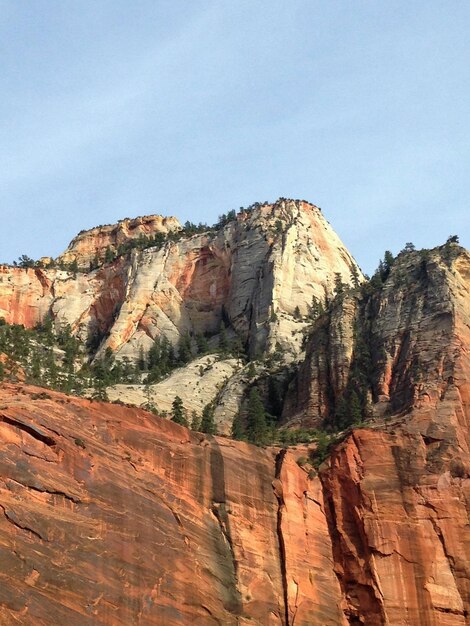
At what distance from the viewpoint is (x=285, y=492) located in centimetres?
6575

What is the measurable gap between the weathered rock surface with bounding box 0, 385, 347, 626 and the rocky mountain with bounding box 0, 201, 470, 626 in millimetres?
83

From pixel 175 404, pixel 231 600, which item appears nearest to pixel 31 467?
pixel 231 600

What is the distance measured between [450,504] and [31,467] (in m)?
25.4

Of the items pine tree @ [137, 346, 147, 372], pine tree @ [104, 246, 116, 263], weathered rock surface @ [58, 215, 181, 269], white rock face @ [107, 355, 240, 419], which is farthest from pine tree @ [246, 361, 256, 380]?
weathered rock surface @ [58, 215, 181, 269]

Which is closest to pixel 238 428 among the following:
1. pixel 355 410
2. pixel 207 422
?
pixel 207 422

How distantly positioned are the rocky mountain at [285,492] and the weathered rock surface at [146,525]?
83 mm

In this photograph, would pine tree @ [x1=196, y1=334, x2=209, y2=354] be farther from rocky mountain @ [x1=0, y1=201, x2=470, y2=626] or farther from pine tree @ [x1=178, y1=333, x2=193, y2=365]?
rocky mountain @ [x1=0, y1=201, x2=470, y2=626]

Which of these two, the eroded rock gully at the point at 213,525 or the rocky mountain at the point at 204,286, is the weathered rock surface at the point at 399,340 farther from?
the rocky mountain at the point at 204,286

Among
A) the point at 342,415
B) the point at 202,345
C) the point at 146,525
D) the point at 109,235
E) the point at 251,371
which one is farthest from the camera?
the point at 109,235

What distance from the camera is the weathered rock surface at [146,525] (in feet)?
166

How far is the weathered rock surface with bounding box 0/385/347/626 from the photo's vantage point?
166 ft

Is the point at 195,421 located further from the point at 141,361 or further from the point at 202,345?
the point at 202,345

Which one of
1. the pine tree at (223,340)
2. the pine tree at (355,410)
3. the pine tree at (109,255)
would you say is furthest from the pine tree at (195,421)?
the pine tree at (109,255)

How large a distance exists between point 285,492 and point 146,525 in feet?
A: 38.7
